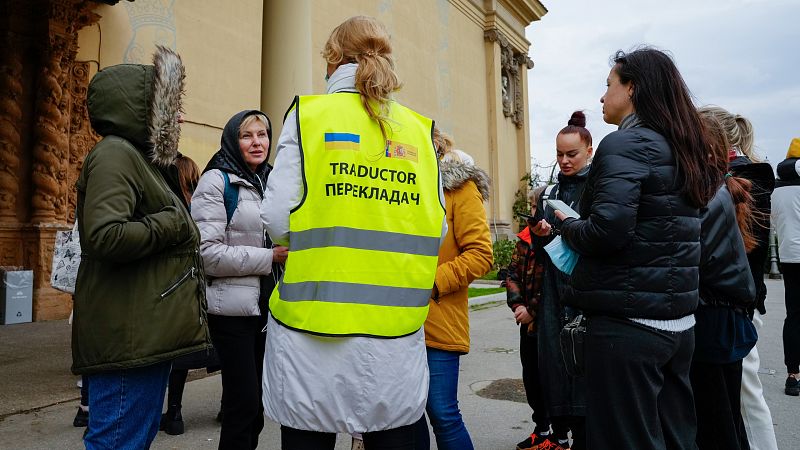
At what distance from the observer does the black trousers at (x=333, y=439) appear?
1.72 metres

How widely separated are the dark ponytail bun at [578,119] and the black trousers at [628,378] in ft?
5.68

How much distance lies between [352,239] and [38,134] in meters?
7.97

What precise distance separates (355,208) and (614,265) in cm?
98

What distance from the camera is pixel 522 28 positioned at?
25.5 metres

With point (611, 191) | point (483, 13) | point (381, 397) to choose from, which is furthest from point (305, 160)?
point (483, 13)

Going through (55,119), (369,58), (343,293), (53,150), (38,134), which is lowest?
(343,293)

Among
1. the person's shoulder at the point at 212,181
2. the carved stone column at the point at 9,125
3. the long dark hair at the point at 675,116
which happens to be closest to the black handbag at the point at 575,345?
the long dark hair at the point at 675,116

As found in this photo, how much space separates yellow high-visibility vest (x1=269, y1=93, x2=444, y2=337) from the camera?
168 centimetres

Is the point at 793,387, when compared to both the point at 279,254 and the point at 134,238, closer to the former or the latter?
the point at 279,254

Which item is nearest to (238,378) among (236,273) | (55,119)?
(236,273)

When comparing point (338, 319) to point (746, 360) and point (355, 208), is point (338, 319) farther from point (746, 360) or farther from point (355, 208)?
point (746, 360)

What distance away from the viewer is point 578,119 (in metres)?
3.54

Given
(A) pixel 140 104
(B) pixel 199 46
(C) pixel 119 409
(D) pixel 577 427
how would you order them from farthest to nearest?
1. (B) pixel 199 46
2. (D) pixel 577 427
3. (A) pixel 140 104
4. (C) pixel 119 409

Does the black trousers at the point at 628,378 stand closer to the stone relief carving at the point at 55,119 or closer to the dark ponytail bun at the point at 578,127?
the dark ponytail bun at the point at 578,127
